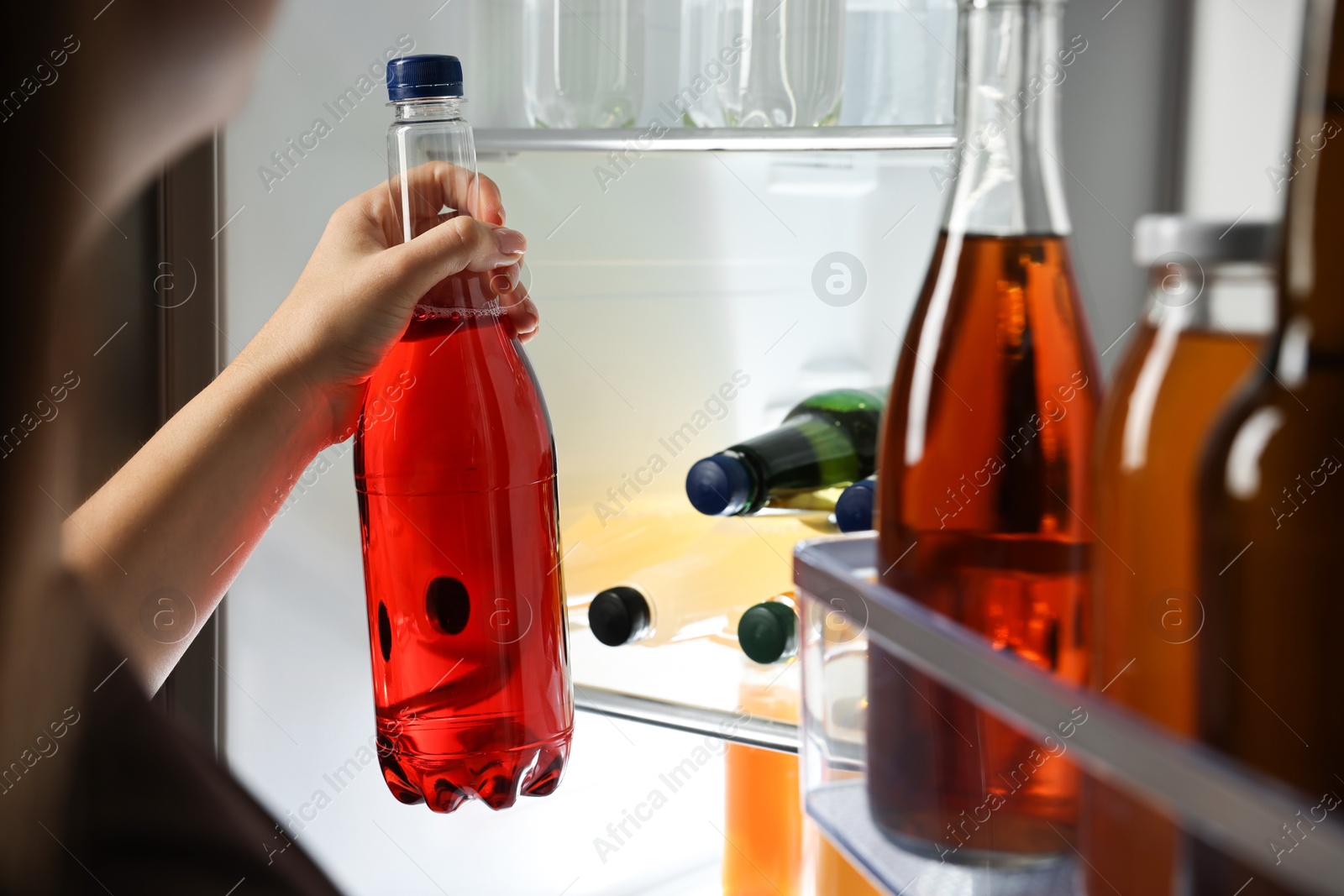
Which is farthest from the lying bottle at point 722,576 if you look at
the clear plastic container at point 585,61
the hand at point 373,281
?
the clear plastic container at point 585,61

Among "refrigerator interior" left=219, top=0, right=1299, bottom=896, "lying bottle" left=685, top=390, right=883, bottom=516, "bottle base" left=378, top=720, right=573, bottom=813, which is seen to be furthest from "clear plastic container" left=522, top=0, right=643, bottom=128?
"bottle base" left=378, top=720, right=573, bottom=813

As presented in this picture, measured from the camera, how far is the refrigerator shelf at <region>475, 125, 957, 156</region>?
699 millimetres

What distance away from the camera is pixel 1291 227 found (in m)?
0.28

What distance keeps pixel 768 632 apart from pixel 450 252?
29cm

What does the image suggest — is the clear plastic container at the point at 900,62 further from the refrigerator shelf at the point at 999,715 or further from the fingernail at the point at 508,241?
the refrigerator shelf at the point at 999,715

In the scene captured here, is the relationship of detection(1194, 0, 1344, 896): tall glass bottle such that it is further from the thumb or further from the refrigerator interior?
the refrigerator interior

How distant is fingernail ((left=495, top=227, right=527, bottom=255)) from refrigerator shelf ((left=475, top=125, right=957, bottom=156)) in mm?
198

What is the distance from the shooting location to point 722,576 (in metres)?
0.85

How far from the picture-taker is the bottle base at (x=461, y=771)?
23.6 inches

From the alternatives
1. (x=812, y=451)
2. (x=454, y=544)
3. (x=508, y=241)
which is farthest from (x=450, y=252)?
(x=812, y=451)

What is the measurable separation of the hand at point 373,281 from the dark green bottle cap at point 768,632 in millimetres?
235

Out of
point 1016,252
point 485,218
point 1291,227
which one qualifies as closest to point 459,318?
point 485,218

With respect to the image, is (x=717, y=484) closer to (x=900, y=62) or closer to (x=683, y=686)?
(x=683, y=686)

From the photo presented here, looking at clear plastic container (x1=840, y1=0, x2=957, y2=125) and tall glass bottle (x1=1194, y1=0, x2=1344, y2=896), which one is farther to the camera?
clear plastic container (x1=840, y1=0, x2=957, y2=125)
